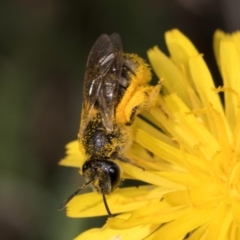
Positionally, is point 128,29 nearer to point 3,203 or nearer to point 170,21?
point 170,21

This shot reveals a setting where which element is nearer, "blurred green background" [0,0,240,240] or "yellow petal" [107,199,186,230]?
"yellow petal" [107,199,186,230]

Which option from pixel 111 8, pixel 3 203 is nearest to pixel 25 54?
pixel 111 8

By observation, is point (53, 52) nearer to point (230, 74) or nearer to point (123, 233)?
point (230, 74)

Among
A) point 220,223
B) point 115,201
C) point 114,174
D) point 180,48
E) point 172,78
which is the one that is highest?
point 180,48

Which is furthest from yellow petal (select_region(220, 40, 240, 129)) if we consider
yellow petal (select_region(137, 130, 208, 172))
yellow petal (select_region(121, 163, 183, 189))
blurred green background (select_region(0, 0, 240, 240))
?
blurred green background (select_region(0, 0, 240, 240))

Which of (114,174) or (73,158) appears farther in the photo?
(73,158)

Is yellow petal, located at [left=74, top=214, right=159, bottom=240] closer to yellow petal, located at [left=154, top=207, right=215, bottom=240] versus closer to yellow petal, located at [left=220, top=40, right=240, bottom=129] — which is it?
yellow petal, located at [left=154, top=207, right=215, bottom=240]

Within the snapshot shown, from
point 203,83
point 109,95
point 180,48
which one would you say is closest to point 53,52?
point 180,48
